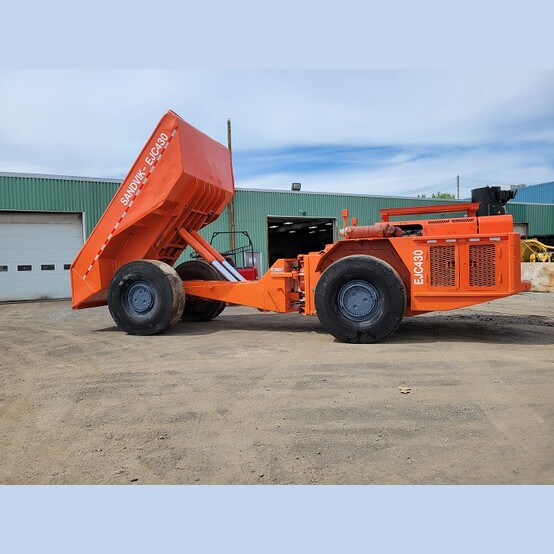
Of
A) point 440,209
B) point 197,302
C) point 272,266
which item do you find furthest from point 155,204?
point 440,209

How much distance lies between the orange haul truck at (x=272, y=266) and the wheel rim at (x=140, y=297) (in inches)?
0.7

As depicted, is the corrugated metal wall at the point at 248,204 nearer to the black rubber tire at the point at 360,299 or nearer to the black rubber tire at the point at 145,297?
the black rubber tire at the point at 145,297

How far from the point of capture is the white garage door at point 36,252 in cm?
1810

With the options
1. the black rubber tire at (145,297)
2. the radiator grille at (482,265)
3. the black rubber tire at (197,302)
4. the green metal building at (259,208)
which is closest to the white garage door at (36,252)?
the green metal building at (259,208)

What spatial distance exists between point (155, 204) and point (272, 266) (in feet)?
7.49

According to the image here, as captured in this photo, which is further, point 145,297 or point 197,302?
point 197,302

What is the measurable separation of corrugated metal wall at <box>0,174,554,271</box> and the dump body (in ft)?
34.7

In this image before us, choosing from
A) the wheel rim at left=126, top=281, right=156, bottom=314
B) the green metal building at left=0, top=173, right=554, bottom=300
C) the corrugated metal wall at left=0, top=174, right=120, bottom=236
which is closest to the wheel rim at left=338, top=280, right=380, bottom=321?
the wheel rim at left=126, top=281, right=156, bottom=314

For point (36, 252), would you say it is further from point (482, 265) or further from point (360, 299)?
point (482, 265)

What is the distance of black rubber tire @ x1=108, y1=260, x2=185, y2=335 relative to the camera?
854 cm

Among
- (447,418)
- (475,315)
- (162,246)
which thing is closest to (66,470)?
(447,418)

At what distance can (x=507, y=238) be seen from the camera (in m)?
6.94

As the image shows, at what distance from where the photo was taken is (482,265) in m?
7.07

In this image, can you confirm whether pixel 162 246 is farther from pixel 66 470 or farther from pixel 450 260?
pixel 66 470
